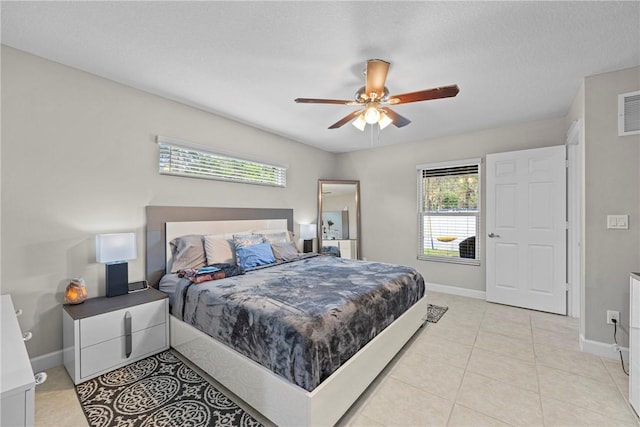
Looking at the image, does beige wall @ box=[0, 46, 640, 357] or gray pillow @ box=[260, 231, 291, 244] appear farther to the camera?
gray pillow @ box=[260, 231, 291, 244]

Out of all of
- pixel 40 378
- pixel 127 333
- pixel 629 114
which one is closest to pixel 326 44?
pixel 40 378

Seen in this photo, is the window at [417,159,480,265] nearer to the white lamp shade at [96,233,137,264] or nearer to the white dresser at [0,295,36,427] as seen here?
the white lamp shade at [96,233,137,264]

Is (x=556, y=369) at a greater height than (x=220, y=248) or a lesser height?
lesser

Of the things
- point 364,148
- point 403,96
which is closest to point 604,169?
point 403,96

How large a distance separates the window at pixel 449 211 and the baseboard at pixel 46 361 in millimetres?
4636

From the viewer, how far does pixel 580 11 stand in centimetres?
173

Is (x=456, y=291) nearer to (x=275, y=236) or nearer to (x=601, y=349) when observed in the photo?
(x=601, y=349)

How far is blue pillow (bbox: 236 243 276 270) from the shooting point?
3.15 meters

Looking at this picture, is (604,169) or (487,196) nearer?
(604,169)

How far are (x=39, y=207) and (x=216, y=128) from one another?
6.32 feet

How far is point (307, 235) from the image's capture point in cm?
472

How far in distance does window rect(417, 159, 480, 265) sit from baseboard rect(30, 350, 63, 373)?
15.2 feet

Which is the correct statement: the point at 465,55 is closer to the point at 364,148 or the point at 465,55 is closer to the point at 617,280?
the point at 617,280

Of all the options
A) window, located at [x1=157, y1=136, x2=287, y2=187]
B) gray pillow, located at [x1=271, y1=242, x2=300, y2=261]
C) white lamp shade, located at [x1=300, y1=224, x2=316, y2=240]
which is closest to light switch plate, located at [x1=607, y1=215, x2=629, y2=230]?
gray pillow, located at [x1=271, y1=242, x2=300, y2=261]
